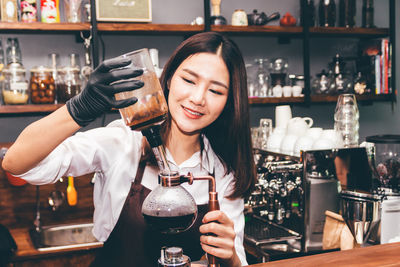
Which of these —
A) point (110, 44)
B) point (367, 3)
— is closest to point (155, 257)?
point (110, 44)

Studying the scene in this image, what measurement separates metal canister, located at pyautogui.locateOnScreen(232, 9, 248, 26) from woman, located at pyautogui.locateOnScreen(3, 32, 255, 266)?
151 cm

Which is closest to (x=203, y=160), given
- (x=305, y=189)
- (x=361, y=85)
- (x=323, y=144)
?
(x=305, y=189)

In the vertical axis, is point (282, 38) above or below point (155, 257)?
above

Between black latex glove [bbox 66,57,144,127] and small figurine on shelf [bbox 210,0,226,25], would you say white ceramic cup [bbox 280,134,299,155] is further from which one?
black latex glove [bbox 66,57,144,127]

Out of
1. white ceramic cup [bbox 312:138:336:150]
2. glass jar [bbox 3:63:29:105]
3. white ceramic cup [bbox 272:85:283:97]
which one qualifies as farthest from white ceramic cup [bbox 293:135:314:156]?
glass jar [bbox 3:63:29:105]

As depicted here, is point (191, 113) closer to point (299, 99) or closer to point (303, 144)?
point (303, 144)

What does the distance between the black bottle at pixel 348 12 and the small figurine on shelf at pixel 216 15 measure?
0.98m

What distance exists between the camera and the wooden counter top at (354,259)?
74 cm

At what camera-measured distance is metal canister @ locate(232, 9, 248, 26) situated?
290cm

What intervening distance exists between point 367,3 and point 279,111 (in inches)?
54.5

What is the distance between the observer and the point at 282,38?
10.7 ft

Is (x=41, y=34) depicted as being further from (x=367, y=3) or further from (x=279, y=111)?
(x=367, y=3)

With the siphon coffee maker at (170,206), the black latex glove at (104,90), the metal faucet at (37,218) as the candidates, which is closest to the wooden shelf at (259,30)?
the metal faucet at (37,218)

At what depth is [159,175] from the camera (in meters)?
0.81
